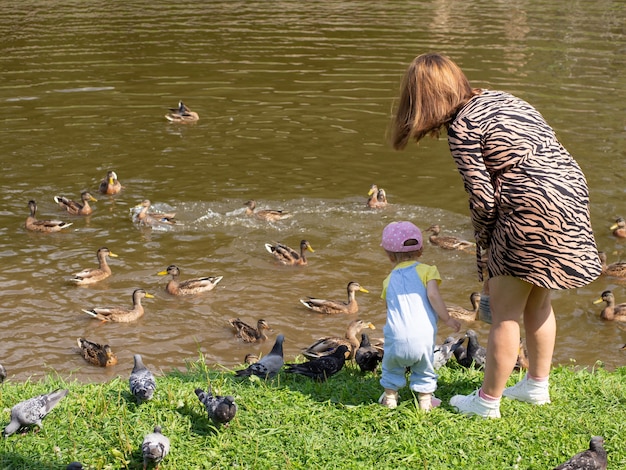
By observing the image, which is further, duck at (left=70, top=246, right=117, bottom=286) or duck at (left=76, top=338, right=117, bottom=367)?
duck at (left=70, top=246, right=117, bottom=286)

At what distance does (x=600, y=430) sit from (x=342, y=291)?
6463 millimetres

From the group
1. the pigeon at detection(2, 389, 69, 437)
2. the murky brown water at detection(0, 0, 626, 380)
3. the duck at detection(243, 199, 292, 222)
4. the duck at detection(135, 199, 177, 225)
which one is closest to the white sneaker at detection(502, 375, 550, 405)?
the murky brown water at detection(0, 0, 626, 380)

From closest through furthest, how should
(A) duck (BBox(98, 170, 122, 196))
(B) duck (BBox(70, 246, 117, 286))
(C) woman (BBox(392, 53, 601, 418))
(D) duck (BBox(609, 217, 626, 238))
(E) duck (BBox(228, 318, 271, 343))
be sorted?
(C) woman (BBox(392, 53, 601, 418)) < (E) duck (BBox(228, 318, 271, 343)) < (B) duck (BBox(70, 246, 117, 286)) < (D) duck (BBox(609, 217, 626, 238)) < (A) duck (BBox(98, 170, 122, 196))

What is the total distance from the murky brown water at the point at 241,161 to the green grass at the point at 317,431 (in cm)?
197

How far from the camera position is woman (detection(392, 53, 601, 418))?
5293 millimetres

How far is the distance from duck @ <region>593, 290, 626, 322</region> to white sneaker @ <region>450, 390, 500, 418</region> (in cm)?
569

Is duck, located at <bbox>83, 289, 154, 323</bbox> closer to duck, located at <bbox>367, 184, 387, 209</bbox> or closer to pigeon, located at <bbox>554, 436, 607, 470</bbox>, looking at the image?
duck, located at <bbox>367, 184, 387, 209</bbox>

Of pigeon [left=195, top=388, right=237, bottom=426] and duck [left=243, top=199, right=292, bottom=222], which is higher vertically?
pigeon [left=195, top=388, right=237, bottom=426]

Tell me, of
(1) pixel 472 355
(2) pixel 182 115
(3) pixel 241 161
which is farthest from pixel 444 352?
(2) pixel 182 115

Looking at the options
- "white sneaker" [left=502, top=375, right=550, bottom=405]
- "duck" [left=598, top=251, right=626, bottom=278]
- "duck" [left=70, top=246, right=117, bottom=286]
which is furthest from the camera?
"duck" [left=598, top=251, right=626, bottom=278]

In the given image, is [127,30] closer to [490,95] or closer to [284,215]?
[284,215]

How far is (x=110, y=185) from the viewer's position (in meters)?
15.1

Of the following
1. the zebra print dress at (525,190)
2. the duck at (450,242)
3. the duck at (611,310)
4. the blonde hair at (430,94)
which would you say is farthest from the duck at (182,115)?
the zebra print dress at (525,190)

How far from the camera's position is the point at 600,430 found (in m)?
5.77
